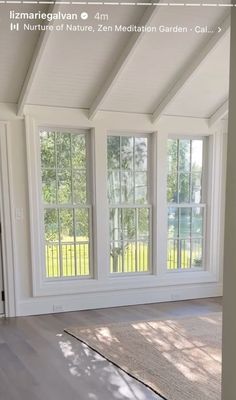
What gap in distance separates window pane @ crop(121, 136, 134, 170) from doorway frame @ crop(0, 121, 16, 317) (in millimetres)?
1369

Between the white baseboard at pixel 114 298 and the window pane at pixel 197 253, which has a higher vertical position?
the window pane at pixel 197 253

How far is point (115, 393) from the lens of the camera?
2.19 meters

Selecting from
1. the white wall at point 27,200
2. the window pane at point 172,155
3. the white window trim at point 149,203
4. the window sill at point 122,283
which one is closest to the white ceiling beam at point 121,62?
the white wall at point 27,200

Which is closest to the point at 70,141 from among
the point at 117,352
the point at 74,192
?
the point at 74,192

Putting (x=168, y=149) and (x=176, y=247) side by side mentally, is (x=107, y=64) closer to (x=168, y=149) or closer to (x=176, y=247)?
(x=168, y=149)

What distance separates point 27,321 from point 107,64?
2.83m

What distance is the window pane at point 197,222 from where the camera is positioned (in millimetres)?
4344

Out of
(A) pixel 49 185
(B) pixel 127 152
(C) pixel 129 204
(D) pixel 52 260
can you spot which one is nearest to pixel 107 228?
(C) pixel 129 204

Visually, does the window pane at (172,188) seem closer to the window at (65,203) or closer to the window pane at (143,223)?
the window pane at (143,223)

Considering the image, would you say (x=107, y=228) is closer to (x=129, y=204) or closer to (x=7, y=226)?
(x=129, y=204)

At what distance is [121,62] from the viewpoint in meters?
2.98

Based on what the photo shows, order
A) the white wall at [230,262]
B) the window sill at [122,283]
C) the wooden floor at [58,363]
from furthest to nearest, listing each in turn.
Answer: the window sill at [122,283]
the wooden floor at [58,363]
the white wall at [230,262]

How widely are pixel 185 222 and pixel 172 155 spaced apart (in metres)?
0.92

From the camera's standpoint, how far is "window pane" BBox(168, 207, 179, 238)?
423 centimetres
